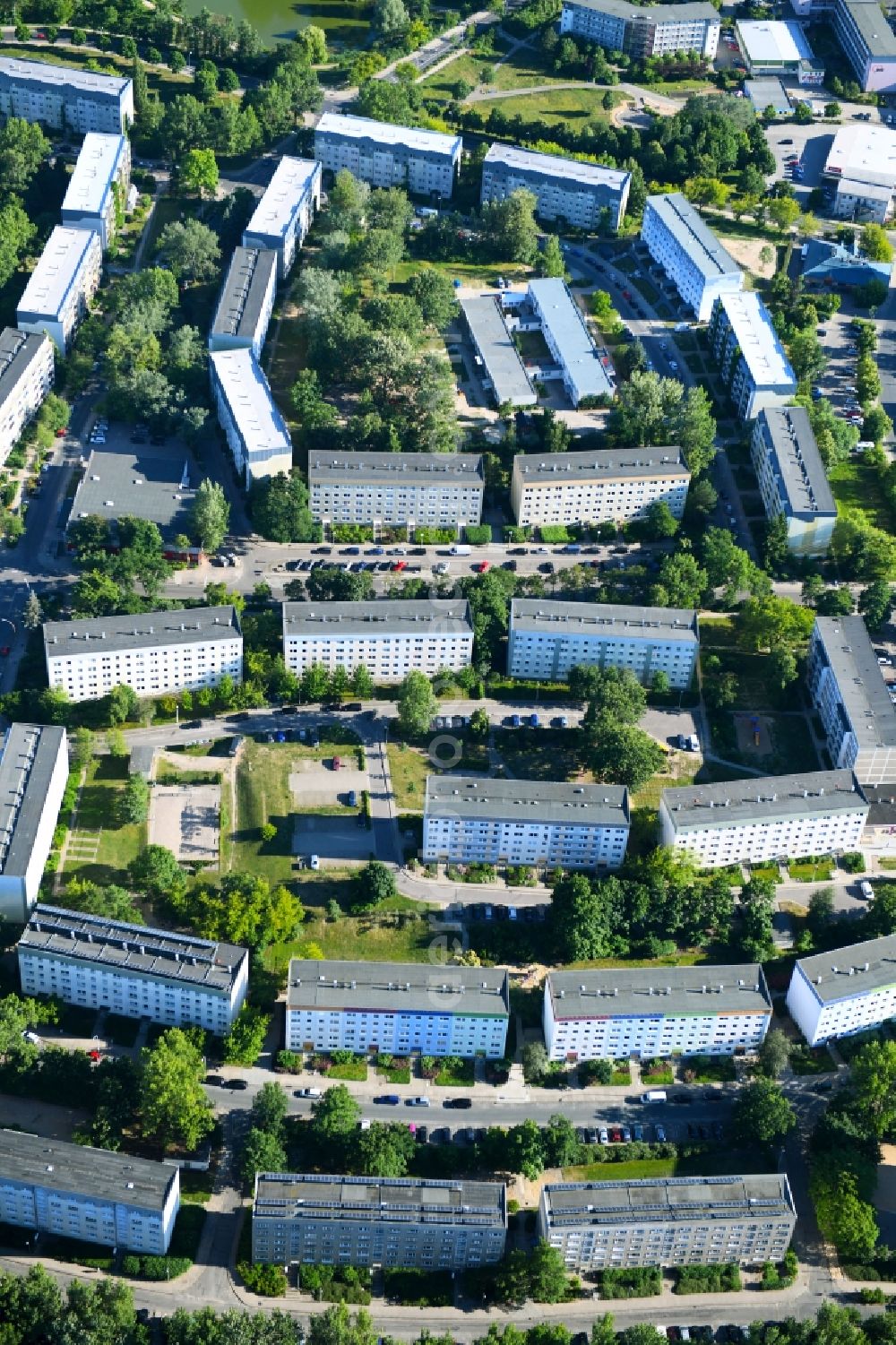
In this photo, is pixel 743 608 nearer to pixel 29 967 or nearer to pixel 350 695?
pixel 350 695

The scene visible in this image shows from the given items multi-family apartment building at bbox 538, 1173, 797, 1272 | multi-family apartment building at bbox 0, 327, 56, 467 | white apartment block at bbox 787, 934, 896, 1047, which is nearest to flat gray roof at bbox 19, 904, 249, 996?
multi-family apartment building at bbox 538, 1173, 797, 1272

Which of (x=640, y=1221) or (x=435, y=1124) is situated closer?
(x=640, y=1221)

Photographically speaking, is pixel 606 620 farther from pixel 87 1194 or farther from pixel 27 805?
pixel 87 1194

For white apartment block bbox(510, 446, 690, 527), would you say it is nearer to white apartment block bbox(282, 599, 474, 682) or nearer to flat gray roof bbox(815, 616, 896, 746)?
white apartment block bbox(282, 599, 474, 682)

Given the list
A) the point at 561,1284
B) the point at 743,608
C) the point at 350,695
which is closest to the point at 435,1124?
the point at 561,1284

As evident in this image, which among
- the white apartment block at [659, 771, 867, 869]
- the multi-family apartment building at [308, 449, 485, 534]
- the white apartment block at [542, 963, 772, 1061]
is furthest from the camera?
the multi-family apartment building at [308, 449, 485, 534]
